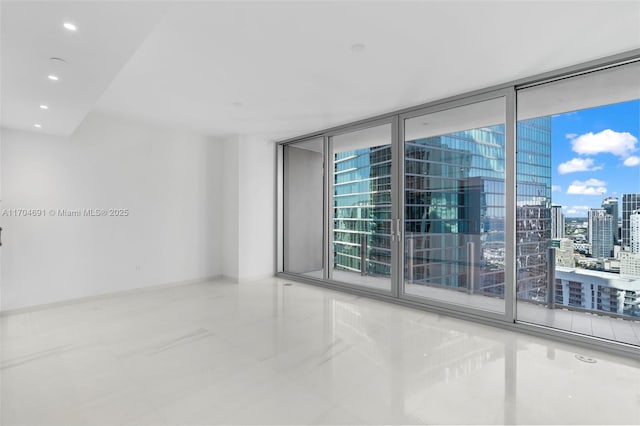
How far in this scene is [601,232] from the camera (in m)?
3.44

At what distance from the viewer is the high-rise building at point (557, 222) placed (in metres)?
3.69

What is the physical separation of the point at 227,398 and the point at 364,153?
4.23m

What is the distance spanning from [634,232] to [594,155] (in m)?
0.87

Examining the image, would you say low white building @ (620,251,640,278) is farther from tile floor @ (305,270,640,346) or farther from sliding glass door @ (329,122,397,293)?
sliding glass door @ (329,122,397,293)

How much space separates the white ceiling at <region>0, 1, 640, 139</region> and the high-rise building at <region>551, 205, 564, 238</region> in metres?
1.52

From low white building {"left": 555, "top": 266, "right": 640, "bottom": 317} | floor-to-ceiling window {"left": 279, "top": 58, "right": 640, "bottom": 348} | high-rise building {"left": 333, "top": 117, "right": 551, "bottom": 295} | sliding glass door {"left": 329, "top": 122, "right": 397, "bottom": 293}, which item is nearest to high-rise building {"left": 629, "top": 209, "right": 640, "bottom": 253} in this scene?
floor-to-ceiling window {"left": 279, "top": 58, "right": 640, "bottom": 348}

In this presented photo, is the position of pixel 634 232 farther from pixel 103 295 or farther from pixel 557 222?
pixel 103 295

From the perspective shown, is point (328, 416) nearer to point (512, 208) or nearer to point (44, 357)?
point (44, 357)

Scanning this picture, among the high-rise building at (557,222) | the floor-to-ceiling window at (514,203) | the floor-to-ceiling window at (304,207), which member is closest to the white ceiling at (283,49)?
the floor-to-ceiling window at (514,203)

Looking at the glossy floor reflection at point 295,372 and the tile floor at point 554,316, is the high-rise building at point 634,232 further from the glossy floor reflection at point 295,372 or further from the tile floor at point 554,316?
the glossy floor reflection at point 295,372

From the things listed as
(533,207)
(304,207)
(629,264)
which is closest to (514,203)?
(533,207)

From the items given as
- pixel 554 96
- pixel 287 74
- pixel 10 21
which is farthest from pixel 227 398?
pixel 554 96

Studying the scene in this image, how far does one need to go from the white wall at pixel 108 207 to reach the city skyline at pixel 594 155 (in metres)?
5.24

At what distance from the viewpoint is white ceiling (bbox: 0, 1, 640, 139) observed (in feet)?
7.40
